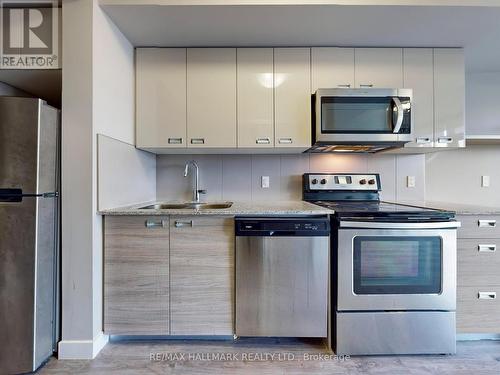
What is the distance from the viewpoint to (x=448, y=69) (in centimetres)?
220

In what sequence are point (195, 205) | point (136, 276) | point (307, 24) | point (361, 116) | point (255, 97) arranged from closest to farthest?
point (136, 276) → point (307, 24) → point (361, 116) → point (255, 97) → point (195, 205)

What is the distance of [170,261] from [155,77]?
4.62 feet

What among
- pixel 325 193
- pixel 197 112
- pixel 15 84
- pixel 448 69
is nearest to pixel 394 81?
pixel 448 69

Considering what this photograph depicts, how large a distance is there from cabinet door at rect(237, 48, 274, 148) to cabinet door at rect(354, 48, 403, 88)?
2.26 ft

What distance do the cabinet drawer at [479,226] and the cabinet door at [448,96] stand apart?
2.12 feet

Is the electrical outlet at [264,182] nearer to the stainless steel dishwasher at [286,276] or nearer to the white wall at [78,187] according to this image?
the stainless steel dishwasher at [286,276]

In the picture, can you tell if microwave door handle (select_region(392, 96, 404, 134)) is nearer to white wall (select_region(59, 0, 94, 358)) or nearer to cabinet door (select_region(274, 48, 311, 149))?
cabinet door (select_region(274, 48, 311, 149))

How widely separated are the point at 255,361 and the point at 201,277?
593 mm

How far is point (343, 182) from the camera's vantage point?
2498 mm

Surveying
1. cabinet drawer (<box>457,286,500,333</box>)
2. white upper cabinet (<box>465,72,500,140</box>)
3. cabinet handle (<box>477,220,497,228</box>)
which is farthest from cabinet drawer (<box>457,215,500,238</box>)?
white upper cabinet (<box>465,72,500,140</box>)

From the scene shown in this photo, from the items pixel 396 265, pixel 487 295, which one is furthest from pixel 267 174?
pixel 487 295

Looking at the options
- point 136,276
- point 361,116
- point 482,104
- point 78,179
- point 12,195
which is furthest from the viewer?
point 482,104

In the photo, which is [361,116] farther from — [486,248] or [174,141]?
[174,141]

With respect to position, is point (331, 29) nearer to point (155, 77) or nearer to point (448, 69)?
point (448, 69)
